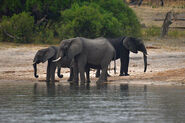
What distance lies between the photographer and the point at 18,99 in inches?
603

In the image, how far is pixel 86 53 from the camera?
19.3 meters

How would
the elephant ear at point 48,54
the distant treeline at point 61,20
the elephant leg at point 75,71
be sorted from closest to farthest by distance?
the elephant leg at point 75,71, the elephant ear at point 48,54, the distant treeline at point 61,20

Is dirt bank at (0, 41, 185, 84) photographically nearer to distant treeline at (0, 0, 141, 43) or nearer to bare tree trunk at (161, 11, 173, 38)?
distant treeline at (0, 0, 141, 43)

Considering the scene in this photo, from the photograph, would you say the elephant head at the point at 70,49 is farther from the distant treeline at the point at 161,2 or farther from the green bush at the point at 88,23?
the distant treeline at the point at 161,2

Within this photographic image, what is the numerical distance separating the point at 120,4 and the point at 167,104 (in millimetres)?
18797

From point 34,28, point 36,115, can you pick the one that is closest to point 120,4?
point 34,28

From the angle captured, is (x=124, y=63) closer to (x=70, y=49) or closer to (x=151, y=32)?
(x=70, y=49)

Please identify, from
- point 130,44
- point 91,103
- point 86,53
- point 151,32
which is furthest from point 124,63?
point 151,32

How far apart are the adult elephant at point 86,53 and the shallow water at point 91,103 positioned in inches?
27.5

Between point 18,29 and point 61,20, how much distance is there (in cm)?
340

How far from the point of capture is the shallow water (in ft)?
39.9

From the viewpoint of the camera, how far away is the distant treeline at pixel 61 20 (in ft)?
95.7

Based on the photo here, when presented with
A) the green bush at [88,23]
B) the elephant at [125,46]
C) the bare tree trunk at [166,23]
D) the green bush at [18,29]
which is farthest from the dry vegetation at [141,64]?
the bare tree trunk at [166,23]

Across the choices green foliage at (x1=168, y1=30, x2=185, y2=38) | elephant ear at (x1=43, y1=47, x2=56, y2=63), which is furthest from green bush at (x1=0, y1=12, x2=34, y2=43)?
green foliage at (x1=168, y1=30, x2=185, y2=38)
